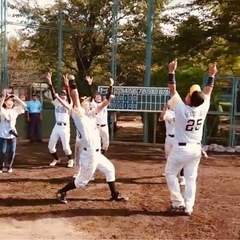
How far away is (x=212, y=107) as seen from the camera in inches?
662

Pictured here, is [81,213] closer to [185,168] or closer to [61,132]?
[185,168]

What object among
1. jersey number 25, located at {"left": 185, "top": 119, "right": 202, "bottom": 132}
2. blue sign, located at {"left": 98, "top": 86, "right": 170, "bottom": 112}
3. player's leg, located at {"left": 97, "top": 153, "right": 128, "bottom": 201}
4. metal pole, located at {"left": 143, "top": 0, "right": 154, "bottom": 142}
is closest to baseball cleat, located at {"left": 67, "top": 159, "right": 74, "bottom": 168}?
player's leg, located at {"left": 97, "top": 153, "right": 128, "bottom": 201}

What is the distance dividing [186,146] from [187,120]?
403mm

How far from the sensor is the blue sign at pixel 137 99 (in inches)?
659

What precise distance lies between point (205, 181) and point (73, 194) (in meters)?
3.17

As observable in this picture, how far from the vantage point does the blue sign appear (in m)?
16.8

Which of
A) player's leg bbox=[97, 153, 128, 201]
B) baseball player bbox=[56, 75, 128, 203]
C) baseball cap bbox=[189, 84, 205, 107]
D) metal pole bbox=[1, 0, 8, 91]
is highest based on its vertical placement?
metal pole bbox=[1, 0, 8, 91]

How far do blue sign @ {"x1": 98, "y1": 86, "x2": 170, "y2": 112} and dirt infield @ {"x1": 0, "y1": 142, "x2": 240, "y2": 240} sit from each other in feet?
16.7

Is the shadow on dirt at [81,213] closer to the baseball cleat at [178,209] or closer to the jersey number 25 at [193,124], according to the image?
the baseball cleat at [178,209]

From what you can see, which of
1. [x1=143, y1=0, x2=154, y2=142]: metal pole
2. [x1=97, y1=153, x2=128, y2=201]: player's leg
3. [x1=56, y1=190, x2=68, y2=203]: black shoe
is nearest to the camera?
[x1=97, y1=153, x2=128, y2=201]: player's leg

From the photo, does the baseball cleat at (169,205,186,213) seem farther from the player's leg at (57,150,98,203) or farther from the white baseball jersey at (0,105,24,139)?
the white baseball jersey at (0,105,24,139)

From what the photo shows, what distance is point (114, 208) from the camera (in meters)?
7.89

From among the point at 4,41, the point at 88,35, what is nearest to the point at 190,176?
the point at 4,41

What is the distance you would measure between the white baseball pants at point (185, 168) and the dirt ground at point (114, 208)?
0.27m
